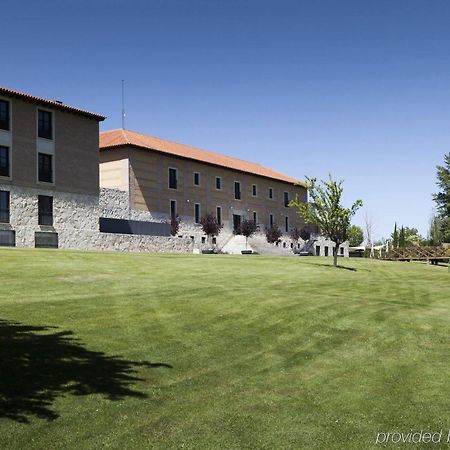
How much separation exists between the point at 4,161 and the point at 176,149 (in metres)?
27.6

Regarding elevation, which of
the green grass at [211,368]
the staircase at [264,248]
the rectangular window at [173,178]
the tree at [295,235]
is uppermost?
the rectangular window at [173,178]

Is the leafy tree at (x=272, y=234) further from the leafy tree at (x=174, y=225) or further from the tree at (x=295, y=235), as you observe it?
the leafy tree at (x=174, y=225)

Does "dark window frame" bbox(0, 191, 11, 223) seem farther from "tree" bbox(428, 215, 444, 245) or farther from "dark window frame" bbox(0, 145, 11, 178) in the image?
"tree" bbox(428, 215, 444, 245)

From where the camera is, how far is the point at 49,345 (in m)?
10.8

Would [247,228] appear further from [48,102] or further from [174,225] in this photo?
[48,102]

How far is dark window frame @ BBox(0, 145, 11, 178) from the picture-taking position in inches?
1617

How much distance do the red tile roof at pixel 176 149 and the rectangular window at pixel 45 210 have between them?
14.8 m

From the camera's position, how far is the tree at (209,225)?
65062mm

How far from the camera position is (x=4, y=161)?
4128 cm

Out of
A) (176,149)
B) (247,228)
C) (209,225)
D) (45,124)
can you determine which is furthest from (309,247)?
(45,124)

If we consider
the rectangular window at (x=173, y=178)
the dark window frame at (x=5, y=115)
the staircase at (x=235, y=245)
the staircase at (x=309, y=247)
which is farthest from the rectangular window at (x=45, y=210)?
the staircase at (x=309, y=247)

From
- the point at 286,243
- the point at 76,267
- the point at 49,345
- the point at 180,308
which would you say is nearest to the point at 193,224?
the point at 286,243

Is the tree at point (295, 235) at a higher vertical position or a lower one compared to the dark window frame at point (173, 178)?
lower

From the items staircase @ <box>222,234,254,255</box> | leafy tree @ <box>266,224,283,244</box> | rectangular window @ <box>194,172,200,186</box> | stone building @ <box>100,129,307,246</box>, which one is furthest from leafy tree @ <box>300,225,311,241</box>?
rectangular window @ <box>194,172,200,186</box>
